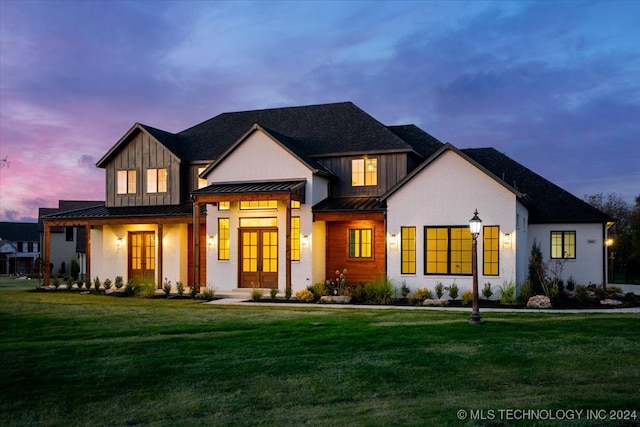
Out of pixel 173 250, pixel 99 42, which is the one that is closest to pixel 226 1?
pixel 99 42

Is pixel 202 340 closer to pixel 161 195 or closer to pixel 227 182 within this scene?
pixel 227 182

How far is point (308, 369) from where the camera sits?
30.2 feet

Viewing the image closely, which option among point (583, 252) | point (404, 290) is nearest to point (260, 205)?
point (404, 290)

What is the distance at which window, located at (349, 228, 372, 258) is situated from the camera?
22.3 meters

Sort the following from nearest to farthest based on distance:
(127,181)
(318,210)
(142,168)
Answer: (318,210) < (142,168) < (127,181)

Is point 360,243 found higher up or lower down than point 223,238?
lower down

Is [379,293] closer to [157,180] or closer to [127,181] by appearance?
[157,180]

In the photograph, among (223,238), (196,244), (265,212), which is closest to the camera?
(196,244)

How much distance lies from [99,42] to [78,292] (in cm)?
1042

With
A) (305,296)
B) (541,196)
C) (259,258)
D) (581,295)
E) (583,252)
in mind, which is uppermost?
(541,196)

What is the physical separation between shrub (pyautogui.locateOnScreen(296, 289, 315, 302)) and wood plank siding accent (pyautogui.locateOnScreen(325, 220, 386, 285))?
307 cm

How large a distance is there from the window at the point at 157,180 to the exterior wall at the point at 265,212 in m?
3.49

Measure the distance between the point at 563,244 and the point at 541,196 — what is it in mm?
2241

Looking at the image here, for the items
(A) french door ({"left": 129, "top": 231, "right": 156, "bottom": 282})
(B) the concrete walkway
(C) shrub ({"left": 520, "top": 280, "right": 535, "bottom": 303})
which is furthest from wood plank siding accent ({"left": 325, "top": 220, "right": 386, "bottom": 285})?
(A) french door ({"left": 129, "top": 231, "right": 156, "bottom": 282})
